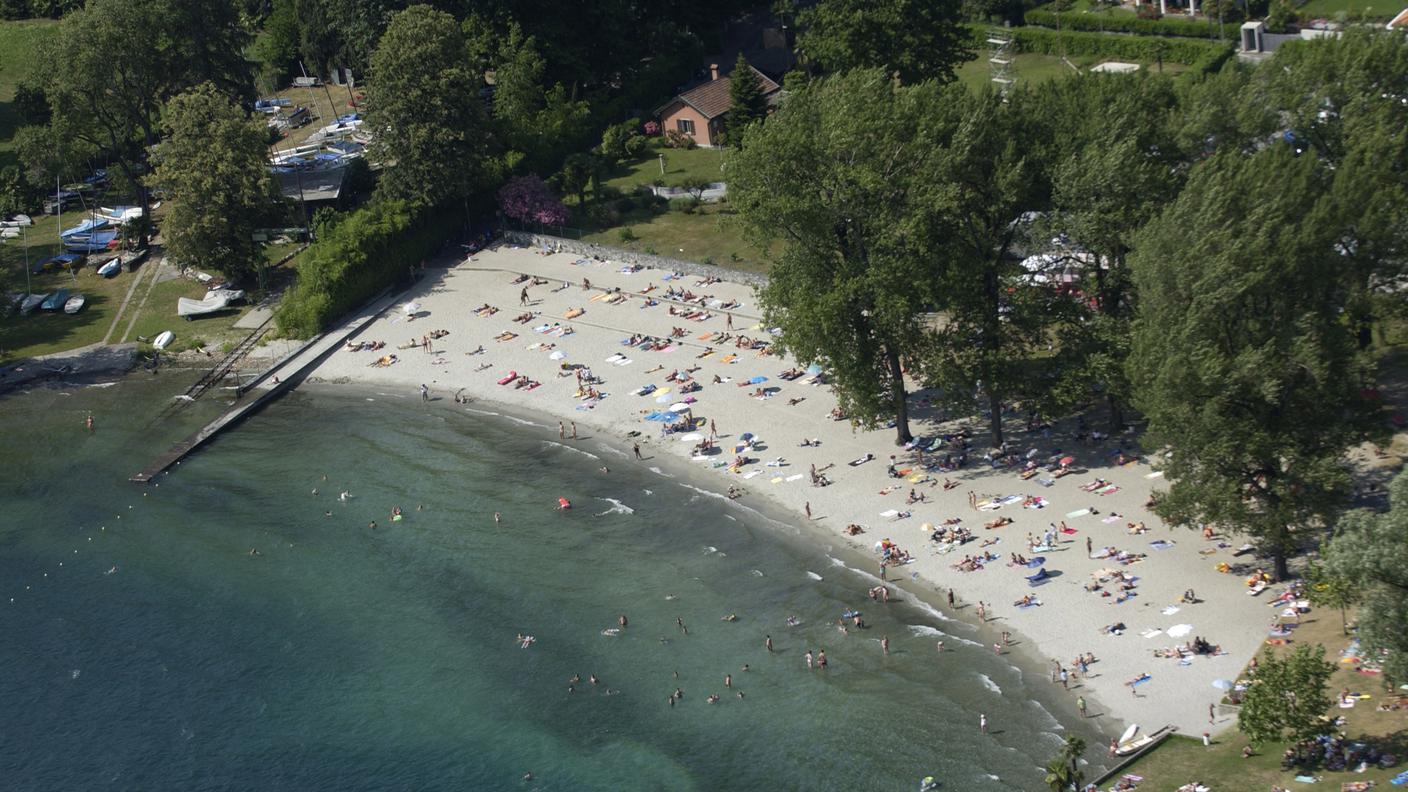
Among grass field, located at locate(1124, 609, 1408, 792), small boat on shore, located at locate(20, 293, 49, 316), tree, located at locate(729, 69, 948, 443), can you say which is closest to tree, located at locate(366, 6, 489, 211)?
small boat on shore, located at locate(20, 293, 49, 316)

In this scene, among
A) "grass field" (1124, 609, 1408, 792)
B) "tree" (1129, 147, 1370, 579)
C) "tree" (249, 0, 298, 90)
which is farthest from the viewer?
"tree" (249, 0, 298, 90)

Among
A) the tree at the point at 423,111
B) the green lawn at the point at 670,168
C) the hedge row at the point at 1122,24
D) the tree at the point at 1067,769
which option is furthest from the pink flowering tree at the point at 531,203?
the tree at the point at 1067,769

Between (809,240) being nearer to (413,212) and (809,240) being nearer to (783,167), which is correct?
(783,167)

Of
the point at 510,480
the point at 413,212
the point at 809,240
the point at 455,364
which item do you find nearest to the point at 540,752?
the point at 510,480

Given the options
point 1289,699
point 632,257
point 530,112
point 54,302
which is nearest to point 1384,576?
point 1289,699

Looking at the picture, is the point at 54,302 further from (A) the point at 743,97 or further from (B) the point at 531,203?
(A) the point at 743,97

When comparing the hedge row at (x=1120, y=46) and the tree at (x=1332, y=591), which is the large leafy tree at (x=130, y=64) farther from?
the tree at (x=1332, y=591)

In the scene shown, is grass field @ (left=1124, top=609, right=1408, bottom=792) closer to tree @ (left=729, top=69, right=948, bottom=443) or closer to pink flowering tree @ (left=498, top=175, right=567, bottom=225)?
tree @ (left=729, top=69, right=948, bottom=443)
